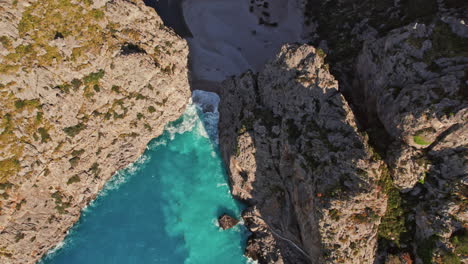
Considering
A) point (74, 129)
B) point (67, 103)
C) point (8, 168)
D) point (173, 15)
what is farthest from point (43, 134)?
point (173, 15)

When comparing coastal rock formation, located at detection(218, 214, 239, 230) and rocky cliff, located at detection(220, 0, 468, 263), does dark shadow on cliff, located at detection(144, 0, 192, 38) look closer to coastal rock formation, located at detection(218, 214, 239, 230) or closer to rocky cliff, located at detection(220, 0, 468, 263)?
rocky cliff, located at detection(220, 0, 468, 263)

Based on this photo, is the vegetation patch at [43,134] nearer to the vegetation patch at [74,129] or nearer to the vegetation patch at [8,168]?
the vegetation patch at [74,129]

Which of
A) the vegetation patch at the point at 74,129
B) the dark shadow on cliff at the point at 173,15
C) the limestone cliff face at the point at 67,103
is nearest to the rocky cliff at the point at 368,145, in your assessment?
A: the limestone cliff face at the point at 67,103

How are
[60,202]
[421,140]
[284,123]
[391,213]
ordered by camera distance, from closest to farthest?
1. [421,140]
2. [391,213]
3. [284,123]
4. [60,202]

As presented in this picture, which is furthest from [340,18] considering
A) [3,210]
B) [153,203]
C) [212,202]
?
[3,210]

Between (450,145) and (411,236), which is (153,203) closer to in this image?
(411,236)

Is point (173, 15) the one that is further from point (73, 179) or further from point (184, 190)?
point (73, 179)

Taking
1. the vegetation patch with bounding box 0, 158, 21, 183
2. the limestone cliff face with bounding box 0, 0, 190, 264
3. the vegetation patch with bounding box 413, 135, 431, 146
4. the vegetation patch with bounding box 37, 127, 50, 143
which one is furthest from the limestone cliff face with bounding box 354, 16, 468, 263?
the vegetation patch with bounding box 0, 158, 21, 183
